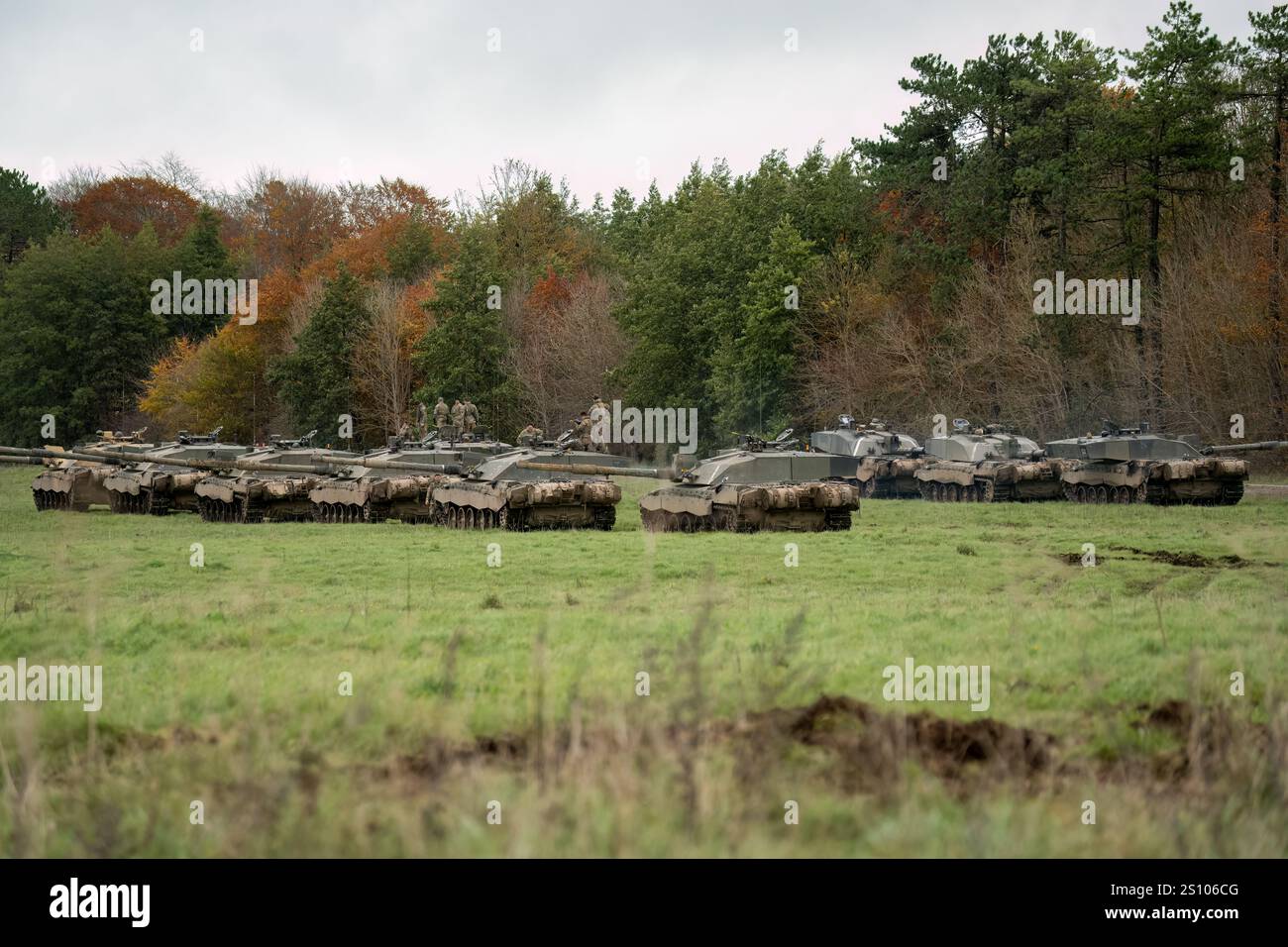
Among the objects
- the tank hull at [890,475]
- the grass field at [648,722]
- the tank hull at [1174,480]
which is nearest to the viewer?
the grass field at [648,722]

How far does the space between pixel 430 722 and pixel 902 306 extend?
44036mm

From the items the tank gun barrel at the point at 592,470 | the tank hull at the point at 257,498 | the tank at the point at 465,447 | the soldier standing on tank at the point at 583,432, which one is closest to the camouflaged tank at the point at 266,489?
the tank hull at the point at 257,498

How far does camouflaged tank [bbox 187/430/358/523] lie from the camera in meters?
26.8

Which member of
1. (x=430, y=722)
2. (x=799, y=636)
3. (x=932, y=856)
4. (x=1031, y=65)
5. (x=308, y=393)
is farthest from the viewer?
(x=308, y=393)

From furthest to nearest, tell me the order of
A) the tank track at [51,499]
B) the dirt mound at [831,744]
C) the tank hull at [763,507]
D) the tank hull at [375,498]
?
the tank track at [51,499] → the tank hull at [375,498] → the tank hull at [763,507] → the dirt mound at [831,744]

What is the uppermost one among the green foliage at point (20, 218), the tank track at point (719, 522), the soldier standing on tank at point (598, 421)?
the green foliage at point (20, 218)

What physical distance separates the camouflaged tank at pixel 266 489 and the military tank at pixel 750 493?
21.8ft

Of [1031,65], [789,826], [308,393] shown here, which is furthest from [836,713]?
[308,393]

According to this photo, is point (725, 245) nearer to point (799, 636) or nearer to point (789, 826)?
point (799, 636)

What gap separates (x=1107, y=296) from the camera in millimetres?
40438

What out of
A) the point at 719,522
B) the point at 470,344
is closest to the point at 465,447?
the point at 719,522

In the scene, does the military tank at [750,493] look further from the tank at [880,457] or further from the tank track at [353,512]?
the tank at [880,457]

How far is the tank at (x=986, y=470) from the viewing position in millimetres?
30172

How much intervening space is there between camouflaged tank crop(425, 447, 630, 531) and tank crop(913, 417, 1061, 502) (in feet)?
33.6
